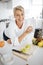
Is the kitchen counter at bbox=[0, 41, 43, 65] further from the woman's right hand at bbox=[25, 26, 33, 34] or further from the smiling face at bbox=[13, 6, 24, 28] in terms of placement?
the smiling face at bbox=[13, 6, 24, 28]

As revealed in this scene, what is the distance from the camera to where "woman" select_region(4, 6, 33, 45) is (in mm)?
1479

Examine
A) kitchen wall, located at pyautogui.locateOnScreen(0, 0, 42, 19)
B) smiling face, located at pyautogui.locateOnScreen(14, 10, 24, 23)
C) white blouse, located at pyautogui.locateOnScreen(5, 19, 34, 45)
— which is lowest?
white blouse, located at pyautogui.locateOnScreen(5, 19, 34, 45)

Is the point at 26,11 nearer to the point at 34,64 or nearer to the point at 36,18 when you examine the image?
the point at 36,18

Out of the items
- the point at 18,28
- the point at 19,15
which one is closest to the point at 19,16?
the point at 19,15

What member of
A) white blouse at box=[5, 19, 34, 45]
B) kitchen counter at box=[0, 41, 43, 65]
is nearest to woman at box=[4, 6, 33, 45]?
white blouse at box=[5, 19, 34, 45]

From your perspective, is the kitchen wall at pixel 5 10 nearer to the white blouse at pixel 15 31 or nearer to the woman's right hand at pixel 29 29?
the white blouse at pixel 15 31

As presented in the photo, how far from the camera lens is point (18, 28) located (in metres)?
1.50

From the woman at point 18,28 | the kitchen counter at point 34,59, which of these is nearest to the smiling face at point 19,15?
the woman at point 18,28

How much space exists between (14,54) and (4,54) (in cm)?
10

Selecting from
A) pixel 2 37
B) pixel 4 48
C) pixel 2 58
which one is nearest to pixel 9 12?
pixel 2 37

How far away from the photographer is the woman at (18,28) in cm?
148

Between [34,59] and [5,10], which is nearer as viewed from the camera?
[5,10]

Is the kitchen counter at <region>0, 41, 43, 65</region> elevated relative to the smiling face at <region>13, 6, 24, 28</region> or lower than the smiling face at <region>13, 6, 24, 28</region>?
lower

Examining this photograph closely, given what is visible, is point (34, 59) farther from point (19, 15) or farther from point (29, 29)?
point (19, 15)
